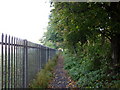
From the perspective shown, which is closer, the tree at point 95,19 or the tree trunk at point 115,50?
the tree at point 95,19

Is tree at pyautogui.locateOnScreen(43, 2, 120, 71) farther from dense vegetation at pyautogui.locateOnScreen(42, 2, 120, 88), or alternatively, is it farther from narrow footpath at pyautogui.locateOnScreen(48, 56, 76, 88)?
narrow footpath at pyautogui.locateOnScreen(48, 56, 76, 88)

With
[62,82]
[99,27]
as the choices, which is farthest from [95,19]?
[62,82]

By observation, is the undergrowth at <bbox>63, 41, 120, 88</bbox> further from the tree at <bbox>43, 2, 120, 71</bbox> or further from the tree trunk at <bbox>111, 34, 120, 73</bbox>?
the tree at <bbox>43, 2, 120, 71</bbox>

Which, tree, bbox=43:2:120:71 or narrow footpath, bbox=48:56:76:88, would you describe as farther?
narrow footpath, bbox=48:56:76:88

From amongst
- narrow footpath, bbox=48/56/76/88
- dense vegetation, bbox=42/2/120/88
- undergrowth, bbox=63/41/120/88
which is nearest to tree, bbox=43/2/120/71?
dense vegetation, bbox=42/2/120/88

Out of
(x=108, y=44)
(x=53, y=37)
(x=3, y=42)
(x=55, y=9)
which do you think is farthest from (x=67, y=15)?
(x=53, y=37)

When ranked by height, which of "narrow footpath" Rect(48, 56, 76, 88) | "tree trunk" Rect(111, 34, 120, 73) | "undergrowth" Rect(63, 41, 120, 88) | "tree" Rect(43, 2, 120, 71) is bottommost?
"narrow footpath" Rect(48, 56, 76, 88)

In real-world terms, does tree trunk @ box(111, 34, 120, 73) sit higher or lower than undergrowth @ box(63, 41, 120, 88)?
higher

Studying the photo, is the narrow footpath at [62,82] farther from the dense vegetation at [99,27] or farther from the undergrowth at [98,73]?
the dense vegetation at [99,27]

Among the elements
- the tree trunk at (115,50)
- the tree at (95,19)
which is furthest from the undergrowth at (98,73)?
the tree at (95,19)

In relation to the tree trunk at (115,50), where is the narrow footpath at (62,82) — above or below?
below

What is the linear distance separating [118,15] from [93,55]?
2.53 m

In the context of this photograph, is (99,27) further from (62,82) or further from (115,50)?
(62,82)

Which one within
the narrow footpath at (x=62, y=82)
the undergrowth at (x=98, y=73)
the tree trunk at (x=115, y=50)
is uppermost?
the tree trunk at (x=115, y=50)
